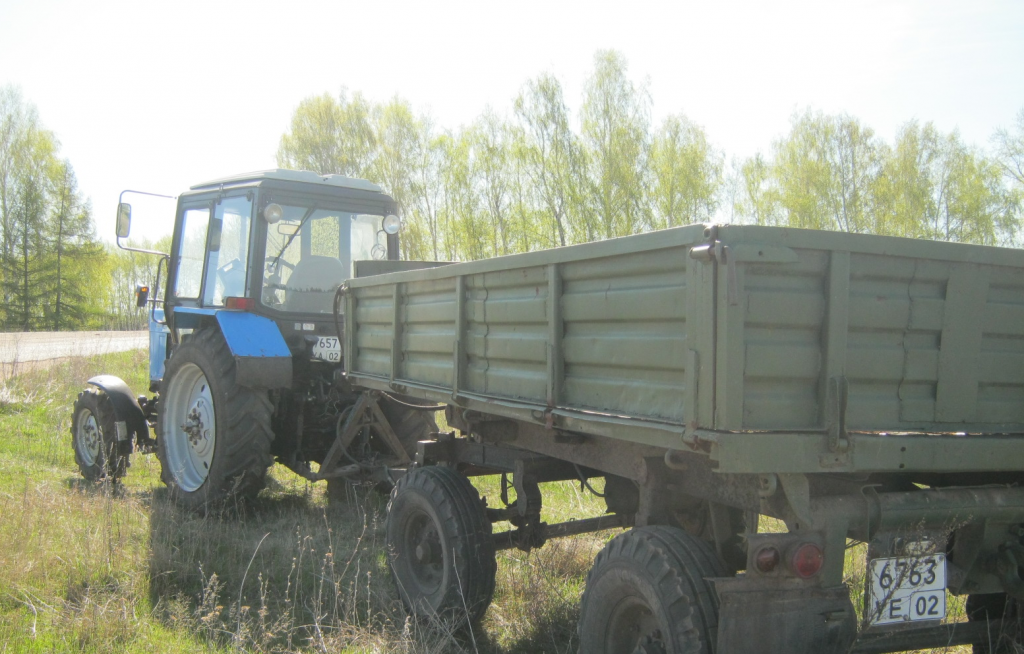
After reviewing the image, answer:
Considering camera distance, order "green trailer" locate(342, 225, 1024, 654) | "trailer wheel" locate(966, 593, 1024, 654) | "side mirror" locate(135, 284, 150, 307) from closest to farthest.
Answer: "green trailer" locate(342, 225, 1024, 654), "trailer wheel" locate(966, 593, 1024, 654), "side mirror" locate(135, 284, 150, 307)

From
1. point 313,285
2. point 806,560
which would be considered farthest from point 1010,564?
point 313,285

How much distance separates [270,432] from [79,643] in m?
2.25

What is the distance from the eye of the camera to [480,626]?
398cm

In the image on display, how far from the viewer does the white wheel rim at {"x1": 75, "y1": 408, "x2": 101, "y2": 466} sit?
7.34m

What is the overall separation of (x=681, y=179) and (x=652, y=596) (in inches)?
1123

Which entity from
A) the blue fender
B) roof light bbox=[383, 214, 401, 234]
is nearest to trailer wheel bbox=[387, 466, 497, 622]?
the blue fender

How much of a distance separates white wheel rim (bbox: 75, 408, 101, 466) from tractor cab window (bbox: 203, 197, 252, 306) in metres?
1.94

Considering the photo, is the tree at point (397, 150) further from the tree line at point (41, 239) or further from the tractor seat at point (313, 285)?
the tractor seat at point (313, 285)

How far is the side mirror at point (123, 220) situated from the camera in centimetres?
629

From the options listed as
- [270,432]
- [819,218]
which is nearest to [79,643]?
[270,432]

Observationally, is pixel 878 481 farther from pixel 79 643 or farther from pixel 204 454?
pixel 204 454

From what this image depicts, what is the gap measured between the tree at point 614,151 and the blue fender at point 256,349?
2387cm

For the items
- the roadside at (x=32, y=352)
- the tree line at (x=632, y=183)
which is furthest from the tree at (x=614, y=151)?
the roadside at (x=32, y=352)

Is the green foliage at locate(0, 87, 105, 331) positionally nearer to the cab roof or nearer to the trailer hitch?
the cab roof
